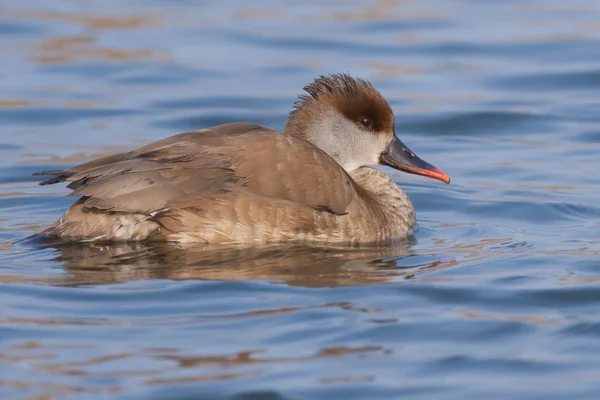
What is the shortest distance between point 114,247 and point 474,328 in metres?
2.19

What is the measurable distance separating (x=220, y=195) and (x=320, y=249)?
66 centimetres

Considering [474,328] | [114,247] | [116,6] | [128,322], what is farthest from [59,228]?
[116,6]

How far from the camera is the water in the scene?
5113mm

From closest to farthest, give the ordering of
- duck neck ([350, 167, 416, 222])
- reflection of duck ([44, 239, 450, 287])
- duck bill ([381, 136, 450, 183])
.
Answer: reflection of duck ([44, 239, 450, 287]) → duck neck ([350, 167, 416, 222]) → duck bill ([381, 136, 450, 183])

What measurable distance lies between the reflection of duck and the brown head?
853 millimetres

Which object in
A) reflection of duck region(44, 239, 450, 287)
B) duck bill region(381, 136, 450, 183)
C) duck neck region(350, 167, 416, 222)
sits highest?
duck bill region(381, 136, 450, 183)

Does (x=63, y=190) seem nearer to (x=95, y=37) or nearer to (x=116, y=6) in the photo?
(x=95, y=37)

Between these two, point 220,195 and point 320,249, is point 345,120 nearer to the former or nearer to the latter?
point 320,249

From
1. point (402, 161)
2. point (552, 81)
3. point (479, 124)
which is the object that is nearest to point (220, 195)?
point (402, 161)

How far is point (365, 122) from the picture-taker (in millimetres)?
7793

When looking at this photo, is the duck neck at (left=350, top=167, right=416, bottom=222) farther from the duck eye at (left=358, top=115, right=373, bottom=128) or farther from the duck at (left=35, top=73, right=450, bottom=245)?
the duck eye at (left=358, top=115, right=373, bottom=128)

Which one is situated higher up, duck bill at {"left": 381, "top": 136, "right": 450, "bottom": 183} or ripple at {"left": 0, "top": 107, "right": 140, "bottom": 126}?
ripple at {"left": 0, "top": 107, "right": 140, "bottom": 126}

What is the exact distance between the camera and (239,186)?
6965 millimetres

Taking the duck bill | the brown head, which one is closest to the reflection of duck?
the brown head
